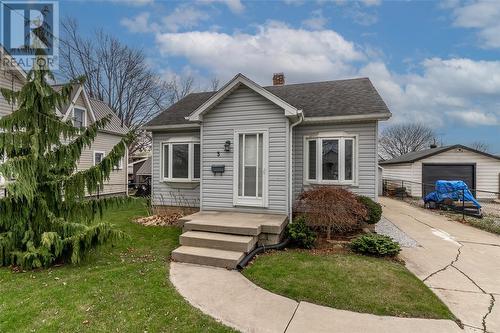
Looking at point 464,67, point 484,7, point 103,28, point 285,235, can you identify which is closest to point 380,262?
point 285,235

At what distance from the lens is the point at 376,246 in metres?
5.61

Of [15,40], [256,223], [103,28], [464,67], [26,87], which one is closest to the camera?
[26,87]

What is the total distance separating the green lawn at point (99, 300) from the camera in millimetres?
3160

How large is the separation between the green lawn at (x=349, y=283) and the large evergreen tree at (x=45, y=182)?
304 cm

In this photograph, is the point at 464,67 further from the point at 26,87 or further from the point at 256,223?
the point at 26,87

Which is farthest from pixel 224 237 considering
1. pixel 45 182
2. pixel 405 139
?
pixel 405 139

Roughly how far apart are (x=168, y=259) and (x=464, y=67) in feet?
60.5

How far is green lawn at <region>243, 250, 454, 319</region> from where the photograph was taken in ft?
11.9

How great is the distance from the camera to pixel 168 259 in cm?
554

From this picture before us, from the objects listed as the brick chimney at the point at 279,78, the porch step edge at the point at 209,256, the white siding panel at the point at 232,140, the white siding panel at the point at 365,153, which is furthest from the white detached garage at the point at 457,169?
the porch step edge at the point at 209,256

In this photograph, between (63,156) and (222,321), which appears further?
(63,156)

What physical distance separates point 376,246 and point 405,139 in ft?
135

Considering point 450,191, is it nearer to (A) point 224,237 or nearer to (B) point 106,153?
(A) point 224,237

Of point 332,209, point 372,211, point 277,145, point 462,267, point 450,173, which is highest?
point 277,145
